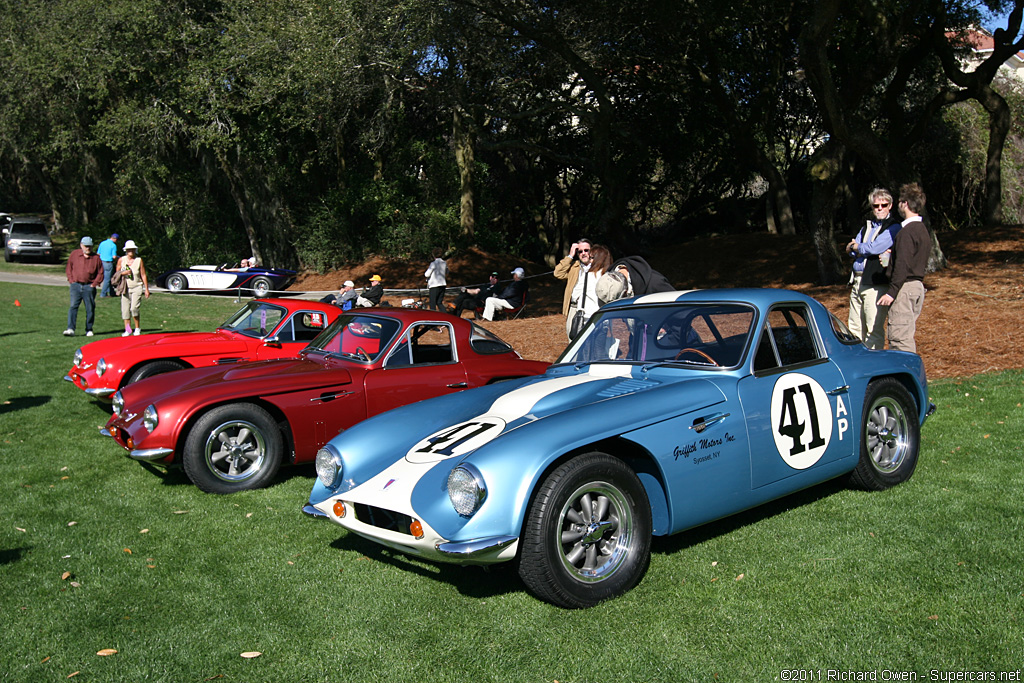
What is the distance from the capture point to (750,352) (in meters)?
4.90

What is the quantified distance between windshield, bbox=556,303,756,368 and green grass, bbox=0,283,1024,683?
108cm

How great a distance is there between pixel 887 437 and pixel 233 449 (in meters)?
4.83

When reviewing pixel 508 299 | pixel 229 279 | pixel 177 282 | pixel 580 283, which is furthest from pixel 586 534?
pixel 177 282

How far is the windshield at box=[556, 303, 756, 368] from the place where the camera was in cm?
502

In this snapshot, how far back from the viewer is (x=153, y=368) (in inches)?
353

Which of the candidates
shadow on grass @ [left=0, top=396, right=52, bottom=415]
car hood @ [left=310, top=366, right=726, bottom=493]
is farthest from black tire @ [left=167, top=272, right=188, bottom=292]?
car hood @ [left=310, top=366, right=726, bottom=493]

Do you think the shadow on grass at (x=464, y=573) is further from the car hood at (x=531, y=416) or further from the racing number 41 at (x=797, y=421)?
the racing number 41 at (x=797, y=421)

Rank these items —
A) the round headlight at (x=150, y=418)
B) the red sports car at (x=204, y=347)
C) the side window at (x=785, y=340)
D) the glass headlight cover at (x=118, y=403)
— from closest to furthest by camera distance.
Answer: the side window at (x=785, y=340), the round headlight at (x=150, y=418), the glass headlight cover at (x=118, y=403), the red sports car at (x=204, y=347)

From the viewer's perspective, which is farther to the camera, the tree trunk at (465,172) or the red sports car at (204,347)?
the tree trunk at (465,172)

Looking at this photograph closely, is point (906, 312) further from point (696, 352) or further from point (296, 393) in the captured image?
point (296, 393)

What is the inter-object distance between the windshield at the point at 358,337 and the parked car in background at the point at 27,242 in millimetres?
35422

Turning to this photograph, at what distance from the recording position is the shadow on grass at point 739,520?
477 centimetres

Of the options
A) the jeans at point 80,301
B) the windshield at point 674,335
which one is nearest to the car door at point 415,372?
the windshield at point 674,335

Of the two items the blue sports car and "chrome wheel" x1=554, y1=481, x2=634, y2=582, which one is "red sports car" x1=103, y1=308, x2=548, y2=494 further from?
"chrome wheel" x1=554, y1=481, x2=634, y2=582
